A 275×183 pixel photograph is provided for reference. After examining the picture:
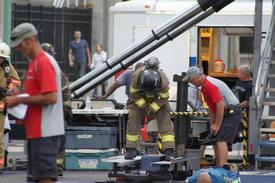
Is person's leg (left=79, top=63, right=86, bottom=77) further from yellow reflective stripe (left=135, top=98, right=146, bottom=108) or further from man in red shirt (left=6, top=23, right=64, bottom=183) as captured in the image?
man in red shirt (left=6, top=23, right=64, bottom=183)

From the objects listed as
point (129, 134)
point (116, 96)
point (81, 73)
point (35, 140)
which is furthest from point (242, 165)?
point (81, 73)

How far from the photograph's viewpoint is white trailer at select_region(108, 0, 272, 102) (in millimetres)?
20906

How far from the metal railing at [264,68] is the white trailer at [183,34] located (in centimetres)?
238

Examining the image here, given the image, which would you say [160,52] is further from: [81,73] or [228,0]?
[81,73]

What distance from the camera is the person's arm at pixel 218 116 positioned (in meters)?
15.6

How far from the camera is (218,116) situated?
15695 millimetres

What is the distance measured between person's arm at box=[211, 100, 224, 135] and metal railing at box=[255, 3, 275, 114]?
3.32ft

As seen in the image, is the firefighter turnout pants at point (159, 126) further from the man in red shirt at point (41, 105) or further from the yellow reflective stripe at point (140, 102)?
the man in red shirt at point (41, 105)

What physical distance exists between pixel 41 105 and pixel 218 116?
223 inches

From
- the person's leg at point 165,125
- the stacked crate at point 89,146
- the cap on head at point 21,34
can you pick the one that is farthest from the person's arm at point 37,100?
the stacked crate at point 89,146

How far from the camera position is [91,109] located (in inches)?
695

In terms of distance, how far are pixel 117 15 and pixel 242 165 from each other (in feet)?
21.5

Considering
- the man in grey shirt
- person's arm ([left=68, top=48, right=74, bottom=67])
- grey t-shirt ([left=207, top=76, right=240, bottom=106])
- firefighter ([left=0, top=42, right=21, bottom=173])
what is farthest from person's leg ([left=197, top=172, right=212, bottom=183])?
person's arm ([left=68, top=48, right=74, bottom=67])

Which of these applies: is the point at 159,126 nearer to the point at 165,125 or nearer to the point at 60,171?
the point at 165,125
